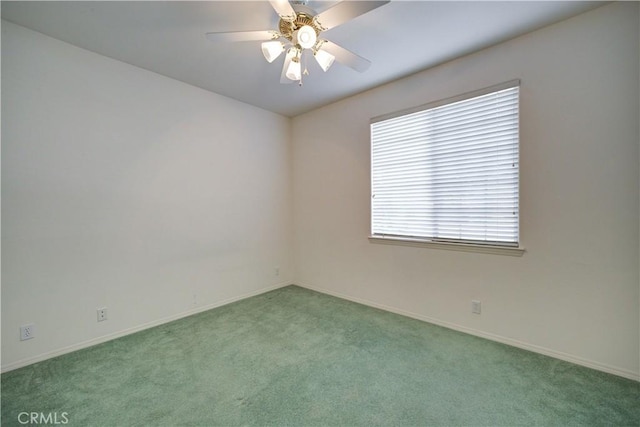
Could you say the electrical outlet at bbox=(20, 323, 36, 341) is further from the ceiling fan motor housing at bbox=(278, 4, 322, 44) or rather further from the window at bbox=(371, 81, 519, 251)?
the window at bbox=(371, 81, 519, 251)

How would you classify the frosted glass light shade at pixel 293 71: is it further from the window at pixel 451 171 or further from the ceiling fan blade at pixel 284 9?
the window at pixel 451 171

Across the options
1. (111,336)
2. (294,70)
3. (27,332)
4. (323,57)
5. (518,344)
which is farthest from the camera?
(111,336)

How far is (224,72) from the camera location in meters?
2.77

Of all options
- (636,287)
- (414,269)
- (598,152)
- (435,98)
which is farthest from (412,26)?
(636,287)

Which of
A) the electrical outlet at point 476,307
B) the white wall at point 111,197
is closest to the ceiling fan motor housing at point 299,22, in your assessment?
the white wall at point 111,197

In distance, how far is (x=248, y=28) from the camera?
6.86ft

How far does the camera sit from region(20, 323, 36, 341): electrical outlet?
207 centimetres

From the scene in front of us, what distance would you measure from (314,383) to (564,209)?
2.30 m

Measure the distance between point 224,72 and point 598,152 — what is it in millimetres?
3300

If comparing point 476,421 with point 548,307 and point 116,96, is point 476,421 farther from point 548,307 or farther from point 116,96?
Answer: point 116,96

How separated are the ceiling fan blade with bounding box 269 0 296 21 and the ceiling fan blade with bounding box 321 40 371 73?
26 cm

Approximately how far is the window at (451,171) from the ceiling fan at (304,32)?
3.85 feet

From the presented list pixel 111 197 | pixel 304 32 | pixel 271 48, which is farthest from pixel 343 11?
pixel 111 197
